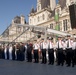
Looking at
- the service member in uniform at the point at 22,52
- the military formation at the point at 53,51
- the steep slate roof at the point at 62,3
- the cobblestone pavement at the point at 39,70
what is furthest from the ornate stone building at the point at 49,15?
the cobblestone pavement at the point at 39,70

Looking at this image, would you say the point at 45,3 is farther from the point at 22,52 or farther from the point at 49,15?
the point at 22,52

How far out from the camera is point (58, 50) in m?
12.9

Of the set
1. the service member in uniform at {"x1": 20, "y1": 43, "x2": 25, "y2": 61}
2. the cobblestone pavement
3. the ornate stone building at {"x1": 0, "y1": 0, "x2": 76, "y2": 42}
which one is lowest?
the cobblestone pavement

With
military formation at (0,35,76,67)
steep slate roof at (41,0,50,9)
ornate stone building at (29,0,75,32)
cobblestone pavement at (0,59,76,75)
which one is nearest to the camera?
cobblestone pavement at (0,59,76,75)

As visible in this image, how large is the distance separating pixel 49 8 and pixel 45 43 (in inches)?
1646

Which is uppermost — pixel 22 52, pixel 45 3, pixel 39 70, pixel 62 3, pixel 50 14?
pixel 45 3

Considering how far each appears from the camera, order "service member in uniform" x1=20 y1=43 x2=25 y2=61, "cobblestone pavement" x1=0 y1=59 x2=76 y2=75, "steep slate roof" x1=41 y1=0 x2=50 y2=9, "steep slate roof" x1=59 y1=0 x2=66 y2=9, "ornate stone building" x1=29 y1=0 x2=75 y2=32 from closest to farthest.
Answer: "cobblestone pavement" x1=0 y1=59 x2=76 y2=75 < "service member in uniform" x1=20 y1=43 x2=25 y2=61 < "ornate stone building" x1=29 y1=0 x2=75 y2=32 < "steep slate roof" x1=59 y1=0 x2=66 y2=9 < "steep slate roof" x1=41 y1=0 x2=50 y2=9

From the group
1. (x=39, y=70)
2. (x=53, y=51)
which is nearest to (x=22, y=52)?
(x=53, y=51)

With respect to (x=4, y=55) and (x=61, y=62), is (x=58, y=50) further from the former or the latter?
(x=4, y=55)

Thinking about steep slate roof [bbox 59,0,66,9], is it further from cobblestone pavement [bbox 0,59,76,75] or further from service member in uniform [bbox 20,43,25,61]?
cobblestone pavement [bbox 0,59,76,75]

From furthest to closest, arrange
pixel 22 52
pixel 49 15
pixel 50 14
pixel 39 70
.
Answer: pixel 50 14 < pixel 49 15 < pixel 22 52 < pixel 39 70

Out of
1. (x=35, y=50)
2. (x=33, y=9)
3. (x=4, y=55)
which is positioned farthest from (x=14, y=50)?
(x=33, y=9)

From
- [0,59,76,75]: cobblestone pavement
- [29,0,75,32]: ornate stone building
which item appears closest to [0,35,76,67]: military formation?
[0,59,76,75]: cobblestone pavement

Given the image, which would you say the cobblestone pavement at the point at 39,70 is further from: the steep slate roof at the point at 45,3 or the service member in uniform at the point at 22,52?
the steep slate roof at the point at 45,3
